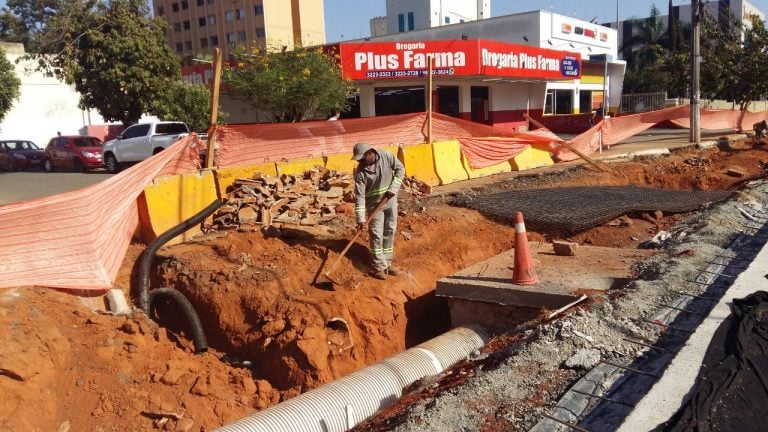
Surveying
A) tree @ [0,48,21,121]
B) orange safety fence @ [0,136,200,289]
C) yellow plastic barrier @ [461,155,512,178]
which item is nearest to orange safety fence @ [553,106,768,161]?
yellow plastic barrier @ [461,155,512,178]

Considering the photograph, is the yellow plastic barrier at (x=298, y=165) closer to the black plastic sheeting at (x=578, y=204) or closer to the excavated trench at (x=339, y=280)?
the excavated trench at (x=339, y=280)

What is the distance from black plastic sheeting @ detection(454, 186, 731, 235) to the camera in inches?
346

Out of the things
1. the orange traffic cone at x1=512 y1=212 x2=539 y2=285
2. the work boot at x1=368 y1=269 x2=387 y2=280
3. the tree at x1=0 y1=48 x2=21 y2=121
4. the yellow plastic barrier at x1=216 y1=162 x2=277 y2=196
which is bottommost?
the work boot at x1=368 y1=269 x2=387 y2=280

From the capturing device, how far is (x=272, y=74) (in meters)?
18.4

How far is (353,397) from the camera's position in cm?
467

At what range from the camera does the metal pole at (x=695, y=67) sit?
62.8 ft

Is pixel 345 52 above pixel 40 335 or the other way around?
above

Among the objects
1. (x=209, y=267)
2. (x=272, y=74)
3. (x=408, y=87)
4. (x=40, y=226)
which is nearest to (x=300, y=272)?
(x=209, y=267)

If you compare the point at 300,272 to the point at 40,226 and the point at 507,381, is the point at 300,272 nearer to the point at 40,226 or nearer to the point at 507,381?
the point at 40,226

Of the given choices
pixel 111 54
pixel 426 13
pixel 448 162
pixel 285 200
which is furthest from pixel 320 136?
pixel 426 13

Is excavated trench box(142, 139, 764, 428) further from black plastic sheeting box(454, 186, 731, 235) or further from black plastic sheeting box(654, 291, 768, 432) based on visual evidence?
black plastic sheeting box(654, 291, 768, 432)

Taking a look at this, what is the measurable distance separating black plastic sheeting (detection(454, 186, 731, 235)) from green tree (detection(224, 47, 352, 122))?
32.7 ft

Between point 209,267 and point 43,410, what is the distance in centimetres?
260

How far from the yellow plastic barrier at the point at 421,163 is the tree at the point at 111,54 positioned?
15.4 metres
